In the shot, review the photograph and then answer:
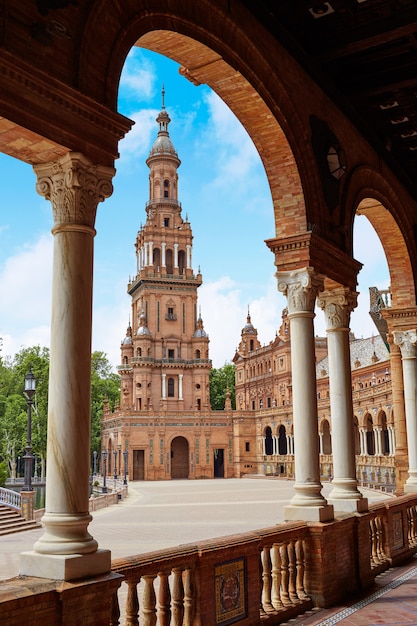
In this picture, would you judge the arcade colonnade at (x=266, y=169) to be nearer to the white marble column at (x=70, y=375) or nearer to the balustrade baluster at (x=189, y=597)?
the white marble column at (x=70, y=375)

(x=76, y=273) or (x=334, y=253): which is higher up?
(x=334, y=253)

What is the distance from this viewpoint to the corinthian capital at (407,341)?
13297mm

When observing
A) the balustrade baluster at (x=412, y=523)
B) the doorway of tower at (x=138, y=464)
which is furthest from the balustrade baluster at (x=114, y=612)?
the doorway of tower at (x=138, y=464)

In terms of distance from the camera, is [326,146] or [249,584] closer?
[249,584]

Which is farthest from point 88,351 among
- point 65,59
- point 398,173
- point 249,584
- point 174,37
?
point 398,173

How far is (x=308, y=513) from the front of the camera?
325 inches

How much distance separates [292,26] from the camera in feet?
28.7

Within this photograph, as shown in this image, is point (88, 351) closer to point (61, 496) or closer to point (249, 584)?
point (61, 496)

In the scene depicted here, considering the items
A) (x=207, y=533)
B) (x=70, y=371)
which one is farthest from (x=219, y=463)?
(x=70, y=371)

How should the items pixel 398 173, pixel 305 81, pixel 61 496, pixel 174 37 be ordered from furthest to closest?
pixel 398 173
pixel 305 81
pixel 174 37
pixel 61 496

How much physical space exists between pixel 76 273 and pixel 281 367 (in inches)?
2971

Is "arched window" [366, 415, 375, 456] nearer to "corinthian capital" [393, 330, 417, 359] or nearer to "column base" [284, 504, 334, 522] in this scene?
"corinthian capital" [393, 330, 417, 359]

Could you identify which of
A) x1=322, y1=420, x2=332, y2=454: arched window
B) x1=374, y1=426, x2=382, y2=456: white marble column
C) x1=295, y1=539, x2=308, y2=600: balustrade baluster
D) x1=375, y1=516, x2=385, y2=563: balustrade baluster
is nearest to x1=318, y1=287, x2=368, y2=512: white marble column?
x1=375, y1=516, x2=385, y2=563: balustrade baluster

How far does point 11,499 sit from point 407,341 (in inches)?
767
